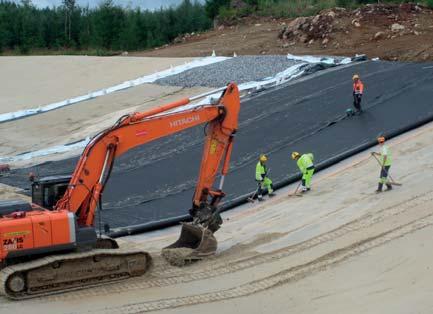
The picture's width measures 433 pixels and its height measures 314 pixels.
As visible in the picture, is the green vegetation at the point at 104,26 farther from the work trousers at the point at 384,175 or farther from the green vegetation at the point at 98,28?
the work trousers at the point at 384,175

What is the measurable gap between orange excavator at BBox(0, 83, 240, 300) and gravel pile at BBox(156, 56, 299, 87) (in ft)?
48.7

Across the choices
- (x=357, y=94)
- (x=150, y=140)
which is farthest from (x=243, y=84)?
(x=150, y=140)

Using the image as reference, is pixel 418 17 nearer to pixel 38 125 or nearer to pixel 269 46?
pixel 269 46

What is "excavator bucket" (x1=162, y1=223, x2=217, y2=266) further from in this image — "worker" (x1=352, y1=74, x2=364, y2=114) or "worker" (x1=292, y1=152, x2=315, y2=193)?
"worker" (x1=352, y1=74, x2=364, y2=114)

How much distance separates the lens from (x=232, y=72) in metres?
28.6

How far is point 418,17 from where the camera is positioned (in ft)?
104

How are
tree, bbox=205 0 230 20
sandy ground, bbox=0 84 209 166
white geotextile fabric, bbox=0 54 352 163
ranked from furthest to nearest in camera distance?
tree, bbox=205 0 230 20
sandy ground, bbox=0 84 209 166
white geotextile fabric, bbox=0 54 352 163

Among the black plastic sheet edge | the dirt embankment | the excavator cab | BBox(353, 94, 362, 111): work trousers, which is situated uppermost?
the dirt embankment

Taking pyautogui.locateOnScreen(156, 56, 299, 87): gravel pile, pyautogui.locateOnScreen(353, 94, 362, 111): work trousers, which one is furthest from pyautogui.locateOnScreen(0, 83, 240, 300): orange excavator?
pyautogui.locateOnScreen(156, 56, 299, 87): gravel pile

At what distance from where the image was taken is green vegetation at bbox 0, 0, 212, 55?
52.2 metres

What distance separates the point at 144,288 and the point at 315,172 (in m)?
7.61

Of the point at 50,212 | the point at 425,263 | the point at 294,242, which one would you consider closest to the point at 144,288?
the point at 50,212

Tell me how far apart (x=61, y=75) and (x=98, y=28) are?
20.2 meters

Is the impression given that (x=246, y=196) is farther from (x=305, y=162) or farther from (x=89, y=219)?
(x=89, y=219)
